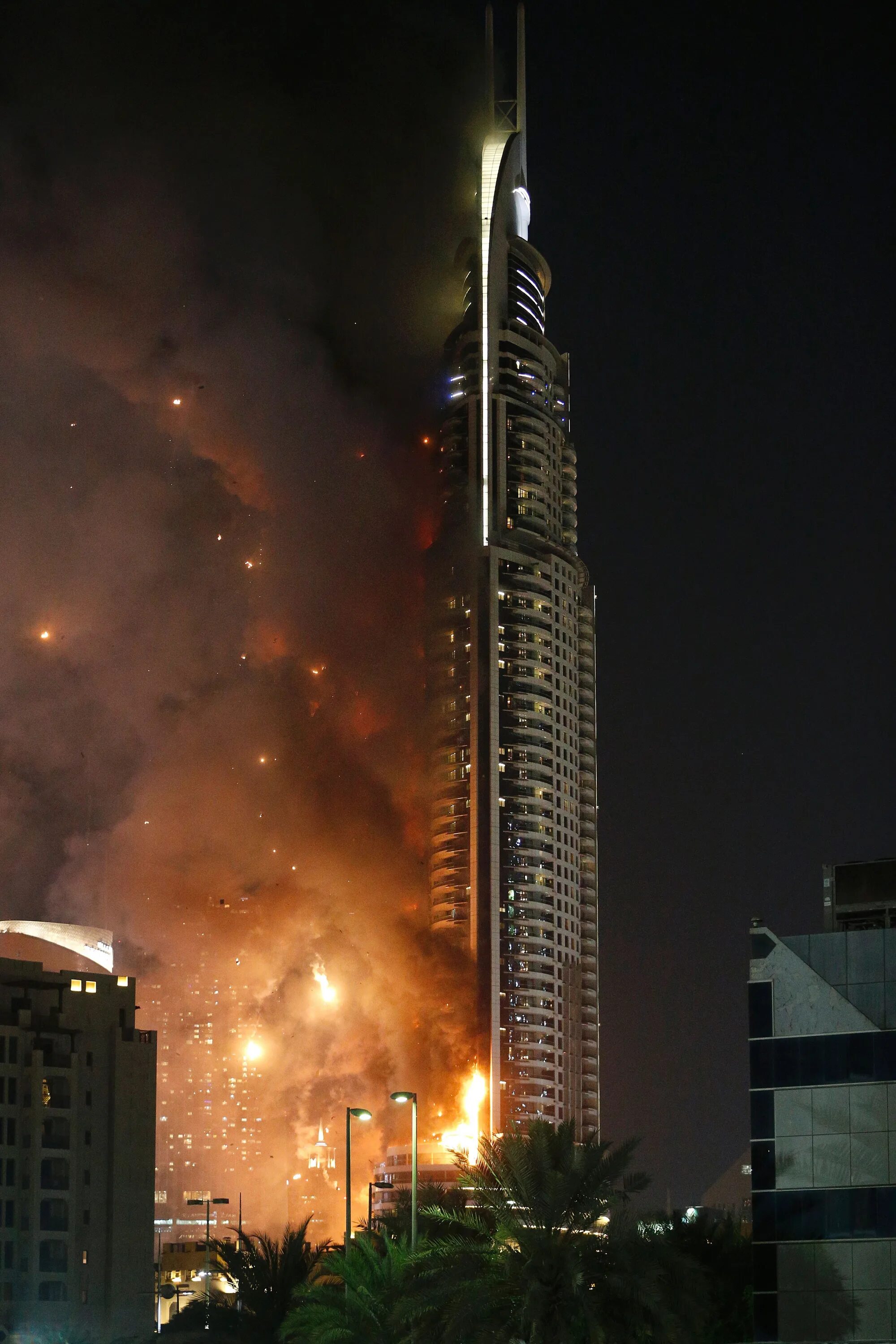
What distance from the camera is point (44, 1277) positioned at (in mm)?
125125

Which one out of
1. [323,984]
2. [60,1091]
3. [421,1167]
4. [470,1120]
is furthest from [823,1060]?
[323,984]

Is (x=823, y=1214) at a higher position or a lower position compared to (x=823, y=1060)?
lower

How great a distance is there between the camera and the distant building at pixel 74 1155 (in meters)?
125

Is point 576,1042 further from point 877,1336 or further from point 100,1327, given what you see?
point 877,1336

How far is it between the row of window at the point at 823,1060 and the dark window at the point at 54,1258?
2785 inches

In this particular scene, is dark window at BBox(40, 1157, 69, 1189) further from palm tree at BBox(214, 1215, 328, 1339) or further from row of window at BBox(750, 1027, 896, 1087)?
row of window at BBox(750, 1027, 896, 1087)

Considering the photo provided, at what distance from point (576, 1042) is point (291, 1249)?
116 metres

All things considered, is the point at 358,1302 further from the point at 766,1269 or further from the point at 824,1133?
the point at 824,1133

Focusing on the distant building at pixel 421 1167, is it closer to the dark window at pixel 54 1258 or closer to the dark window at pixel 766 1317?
the dark window at pixel 54 1258

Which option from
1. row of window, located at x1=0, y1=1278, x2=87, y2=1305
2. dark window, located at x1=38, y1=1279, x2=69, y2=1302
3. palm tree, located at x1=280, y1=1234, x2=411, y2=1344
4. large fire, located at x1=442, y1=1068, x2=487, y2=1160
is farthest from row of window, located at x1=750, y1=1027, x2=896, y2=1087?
large fire, located at x1=442, y1=1068, x2=487, y2=1160

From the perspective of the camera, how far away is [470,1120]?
181000mm

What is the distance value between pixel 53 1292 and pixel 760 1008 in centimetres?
7175

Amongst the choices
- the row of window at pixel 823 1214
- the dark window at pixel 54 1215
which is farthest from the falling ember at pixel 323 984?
the row of window at pixel 823 1214

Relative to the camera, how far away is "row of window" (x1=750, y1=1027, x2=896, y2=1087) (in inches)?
2509
